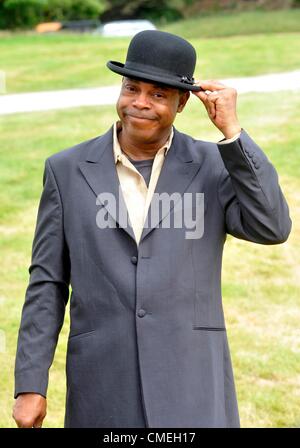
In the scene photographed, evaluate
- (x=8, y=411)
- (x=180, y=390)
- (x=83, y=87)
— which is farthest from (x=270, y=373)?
(x=83, y=87)

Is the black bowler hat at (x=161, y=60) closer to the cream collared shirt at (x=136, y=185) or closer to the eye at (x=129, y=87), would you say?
the eye at (x=129, y=87)

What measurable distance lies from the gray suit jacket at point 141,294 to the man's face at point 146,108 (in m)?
0.12

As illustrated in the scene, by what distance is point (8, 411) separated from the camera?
5.70m

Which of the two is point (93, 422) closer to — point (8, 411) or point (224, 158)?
point (224, 158)

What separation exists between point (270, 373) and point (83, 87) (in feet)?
29.5

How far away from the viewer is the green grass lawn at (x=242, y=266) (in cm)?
588

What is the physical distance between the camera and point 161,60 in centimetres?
321

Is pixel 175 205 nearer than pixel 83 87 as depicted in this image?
Yes

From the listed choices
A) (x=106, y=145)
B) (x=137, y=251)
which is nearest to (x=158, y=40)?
(x=106, y=145)

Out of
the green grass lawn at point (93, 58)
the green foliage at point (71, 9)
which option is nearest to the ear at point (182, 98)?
the green grass lawn at point (93, 58)

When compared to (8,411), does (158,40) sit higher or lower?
higher
